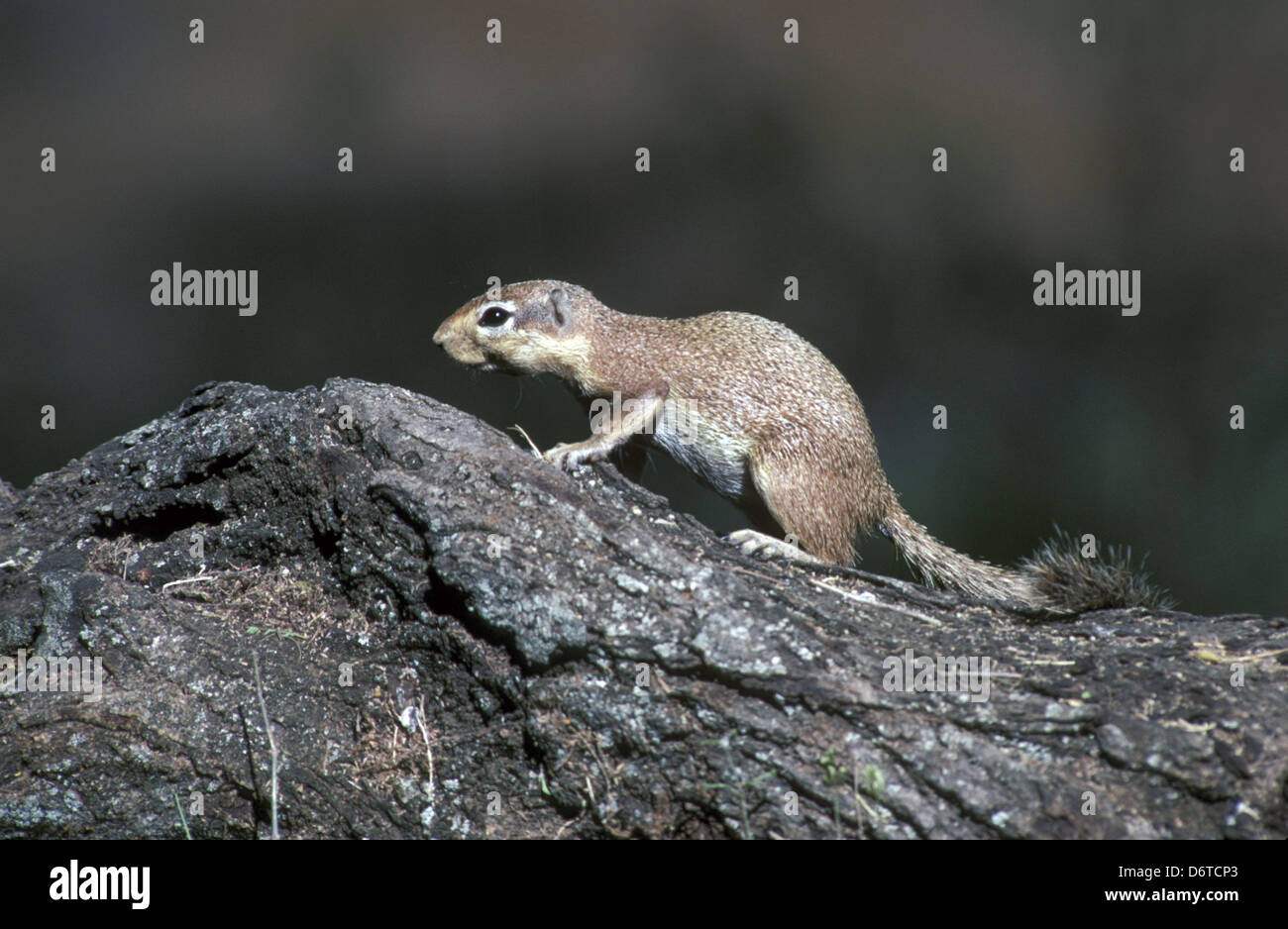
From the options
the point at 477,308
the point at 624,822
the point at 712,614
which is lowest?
the point at 624,822

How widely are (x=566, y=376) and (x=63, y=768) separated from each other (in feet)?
7.36

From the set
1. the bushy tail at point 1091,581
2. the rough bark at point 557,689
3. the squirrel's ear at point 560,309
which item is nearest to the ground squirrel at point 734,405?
the squirrel's ear at point 560,309

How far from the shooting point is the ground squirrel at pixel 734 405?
3746 mm

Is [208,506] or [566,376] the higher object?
[566,376]

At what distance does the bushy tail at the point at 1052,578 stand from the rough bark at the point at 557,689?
18cm

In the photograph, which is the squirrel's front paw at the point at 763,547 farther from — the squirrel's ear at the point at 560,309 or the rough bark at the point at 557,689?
the squirrel's ear at the point at 560,309

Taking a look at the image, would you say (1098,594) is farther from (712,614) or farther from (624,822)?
(624,822)

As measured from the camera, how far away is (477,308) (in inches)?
154

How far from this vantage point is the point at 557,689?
2.49m

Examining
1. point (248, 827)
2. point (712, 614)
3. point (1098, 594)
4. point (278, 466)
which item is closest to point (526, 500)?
point (712, 614)

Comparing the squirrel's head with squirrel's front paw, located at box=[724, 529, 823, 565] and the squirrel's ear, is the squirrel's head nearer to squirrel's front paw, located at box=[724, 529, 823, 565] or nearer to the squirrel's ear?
the squirrel's ear

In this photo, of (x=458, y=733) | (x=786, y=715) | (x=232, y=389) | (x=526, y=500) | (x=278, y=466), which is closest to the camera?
(x=786, y=715)

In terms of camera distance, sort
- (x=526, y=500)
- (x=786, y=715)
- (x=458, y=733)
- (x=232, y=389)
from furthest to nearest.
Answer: (x=232, y=389), (x=526, y=500), (x=458, y=733), (x=786, y=715)

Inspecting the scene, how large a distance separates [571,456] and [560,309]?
35.8 inches
